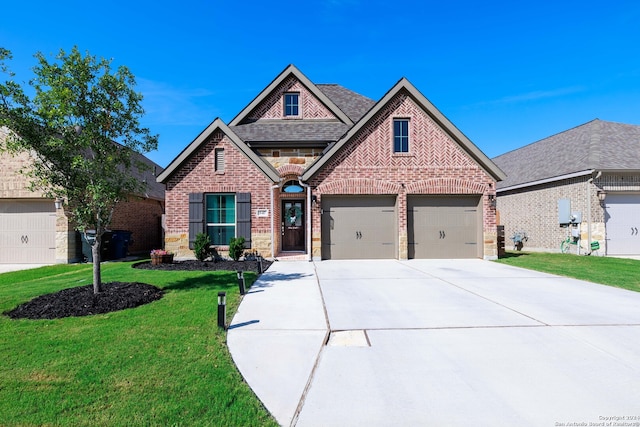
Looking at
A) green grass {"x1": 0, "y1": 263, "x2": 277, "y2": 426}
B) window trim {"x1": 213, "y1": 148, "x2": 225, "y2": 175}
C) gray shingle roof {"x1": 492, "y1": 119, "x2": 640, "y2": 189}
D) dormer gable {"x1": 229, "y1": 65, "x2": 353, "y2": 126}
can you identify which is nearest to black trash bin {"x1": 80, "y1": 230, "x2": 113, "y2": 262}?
window trim {"x1": 213, "y1": 148, "x2": 225, "y2": 175}

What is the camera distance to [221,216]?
40.9ft

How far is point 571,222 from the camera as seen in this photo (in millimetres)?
14797

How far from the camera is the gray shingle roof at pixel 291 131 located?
47.7 feet

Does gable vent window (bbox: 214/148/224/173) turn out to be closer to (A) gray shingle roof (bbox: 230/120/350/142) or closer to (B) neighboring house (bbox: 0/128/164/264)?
(A) gray shingle roof (bbox: 230/120/350/142)

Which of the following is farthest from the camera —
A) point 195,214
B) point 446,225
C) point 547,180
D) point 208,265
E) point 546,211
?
point 546,211

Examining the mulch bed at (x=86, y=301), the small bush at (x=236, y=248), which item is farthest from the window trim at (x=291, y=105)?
the mulch bed at (x=86, y=301)

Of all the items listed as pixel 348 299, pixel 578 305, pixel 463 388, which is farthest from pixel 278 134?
pixel 463 388

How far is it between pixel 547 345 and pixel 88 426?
504cm

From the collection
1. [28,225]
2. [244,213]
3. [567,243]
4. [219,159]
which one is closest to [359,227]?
[244,213]

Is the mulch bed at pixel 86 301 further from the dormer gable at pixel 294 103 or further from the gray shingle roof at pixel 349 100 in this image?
the gray shingle roof at pixel 349 100

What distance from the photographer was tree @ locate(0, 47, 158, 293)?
19.2ft

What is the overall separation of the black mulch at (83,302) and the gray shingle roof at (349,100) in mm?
12680

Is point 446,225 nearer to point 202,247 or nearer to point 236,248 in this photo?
point 236,248

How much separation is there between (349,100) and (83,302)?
621 inches
